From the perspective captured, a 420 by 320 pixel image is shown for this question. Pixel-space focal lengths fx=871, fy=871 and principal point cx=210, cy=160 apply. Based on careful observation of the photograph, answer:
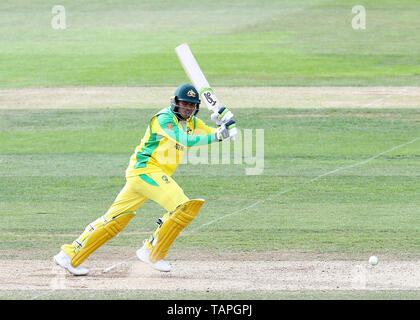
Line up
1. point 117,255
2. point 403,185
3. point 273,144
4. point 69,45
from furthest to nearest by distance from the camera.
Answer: point 69,45
point 273,144
point 403,185
point 117,255

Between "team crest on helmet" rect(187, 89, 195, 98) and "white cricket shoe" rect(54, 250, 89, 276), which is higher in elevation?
"team crest on helmet" rect(187, 89, 195, 98)

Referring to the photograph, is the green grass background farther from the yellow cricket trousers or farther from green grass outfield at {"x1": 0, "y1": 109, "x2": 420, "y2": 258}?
the yellow cricket trousers

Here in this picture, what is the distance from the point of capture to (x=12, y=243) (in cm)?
1077

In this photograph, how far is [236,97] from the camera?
74.7 ft

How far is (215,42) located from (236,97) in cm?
963

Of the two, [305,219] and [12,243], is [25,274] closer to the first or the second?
[12,243]

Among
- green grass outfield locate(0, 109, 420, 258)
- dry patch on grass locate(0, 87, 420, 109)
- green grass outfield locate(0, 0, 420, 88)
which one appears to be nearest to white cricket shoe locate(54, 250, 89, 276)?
green grass outfield locate(0, 109, 420, 258)

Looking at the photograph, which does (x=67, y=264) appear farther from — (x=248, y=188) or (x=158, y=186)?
(x=248, y=188)

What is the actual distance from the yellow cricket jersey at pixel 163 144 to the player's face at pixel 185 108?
100 millimetres

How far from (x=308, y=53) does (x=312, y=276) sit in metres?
21.5

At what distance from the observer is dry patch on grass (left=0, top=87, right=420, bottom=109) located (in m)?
21.7

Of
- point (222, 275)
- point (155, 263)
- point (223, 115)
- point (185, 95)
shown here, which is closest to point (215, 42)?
point (223, 115)

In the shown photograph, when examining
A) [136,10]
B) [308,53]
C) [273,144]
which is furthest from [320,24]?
[273,144]

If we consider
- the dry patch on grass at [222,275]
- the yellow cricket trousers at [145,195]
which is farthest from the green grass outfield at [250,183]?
the yellow cricket trousers at [145,195]
